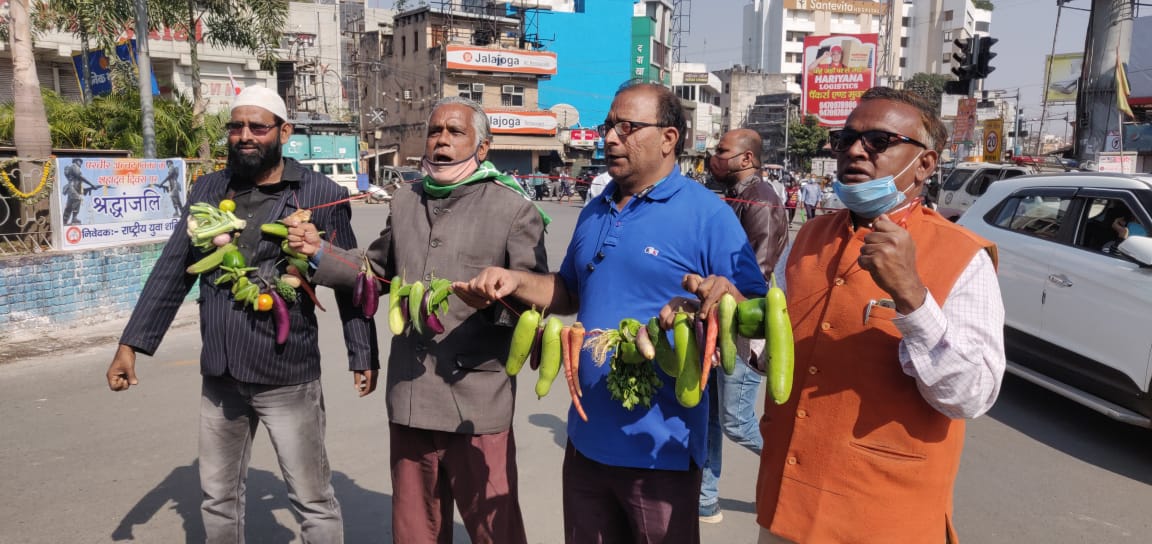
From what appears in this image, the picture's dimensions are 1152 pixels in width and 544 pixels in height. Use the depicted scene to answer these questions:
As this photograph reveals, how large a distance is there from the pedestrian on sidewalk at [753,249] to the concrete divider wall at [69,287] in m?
6.37

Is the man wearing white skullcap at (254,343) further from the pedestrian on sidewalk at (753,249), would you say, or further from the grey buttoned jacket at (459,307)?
the pedestrian on sidewalk at (753,249)

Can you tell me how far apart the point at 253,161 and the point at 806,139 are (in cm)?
5589

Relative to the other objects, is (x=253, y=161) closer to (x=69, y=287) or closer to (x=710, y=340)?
(x=710, y=340)

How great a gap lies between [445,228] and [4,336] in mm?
6722

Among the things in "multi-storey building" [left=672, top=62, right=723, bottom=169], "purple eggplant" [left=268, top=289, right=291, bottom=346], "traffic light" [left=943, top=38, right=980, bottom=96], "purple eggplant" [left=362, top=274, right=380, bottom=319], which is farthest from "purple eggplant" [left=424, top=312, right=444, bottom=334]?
"multi-storey building" [left=672, top=62, right=723, bottom=169]

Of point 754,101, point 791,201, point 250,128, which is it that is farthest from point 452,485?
point 754,101

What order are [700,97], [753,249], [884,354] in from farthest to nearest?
[700,97], [753,249], [884,354]

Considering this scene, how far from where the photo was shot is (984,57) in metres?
14.6

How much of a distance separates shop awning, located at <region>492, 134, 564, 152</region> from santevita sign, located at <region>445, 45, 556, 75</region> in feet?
12.3

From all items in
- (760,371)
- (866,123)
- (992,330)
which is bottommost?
(760,371)

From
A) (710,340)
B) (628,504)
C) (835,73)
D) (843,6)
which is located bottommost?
(628,504)

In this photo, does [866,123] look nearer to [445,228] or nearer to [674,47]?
[445,228]

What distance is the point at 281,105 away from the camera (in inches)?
132

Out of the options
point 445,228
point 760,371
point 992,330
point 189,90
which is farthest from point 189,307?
point 189,90
